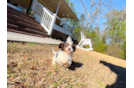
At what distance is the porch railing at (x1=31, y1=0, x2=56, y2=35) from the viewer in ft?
21.5

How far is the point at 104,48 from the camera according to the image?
1126cm

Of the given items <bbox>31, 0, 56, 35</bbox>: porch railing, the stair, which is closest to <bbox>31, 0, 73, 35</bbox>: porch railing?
<bbox>31, 0, 56, 35</bbox>: porch railing

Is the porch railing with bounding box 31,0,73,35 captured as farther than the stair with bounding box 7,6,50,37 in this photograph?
Yes

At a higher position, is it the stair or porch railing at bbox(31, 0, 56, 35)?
porch railing at bbox(31, 0, 56, 35)

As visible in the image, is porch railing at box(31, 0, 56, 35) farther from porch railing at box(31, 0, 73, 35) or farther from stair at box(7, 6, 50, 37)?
stair at box(7, 6, 50, 37)

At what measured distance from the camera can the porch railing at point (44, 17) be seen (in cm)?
655

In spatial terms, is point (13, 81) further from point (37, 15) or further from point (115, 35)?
point (115, 35)

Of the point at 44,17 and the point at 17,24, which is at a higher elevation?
the point at 44,17

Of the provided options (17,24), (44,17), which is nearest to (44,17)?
(44,17)

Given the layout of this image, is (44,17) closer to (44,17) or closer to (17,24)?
(44,17)

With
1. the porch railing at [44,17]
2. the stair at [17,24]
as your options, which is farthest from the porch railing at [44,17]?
the stair at [17,24]

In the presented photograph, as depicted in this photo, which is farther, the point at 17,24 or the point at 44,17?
the point at 44,17

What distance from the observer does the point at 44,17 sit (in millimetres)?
7031

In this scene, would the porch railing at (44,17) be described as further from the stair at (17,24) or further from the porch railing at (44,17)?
the stair at (17,24)
